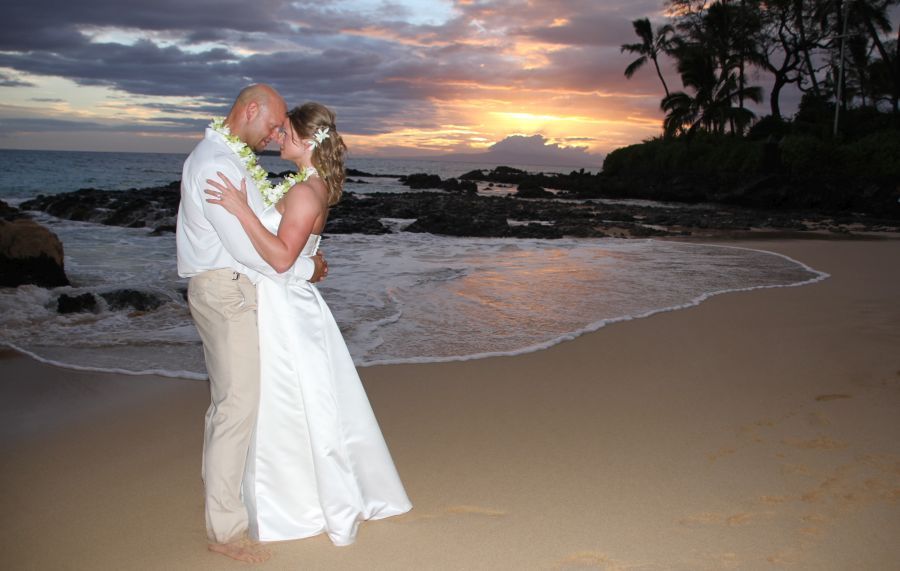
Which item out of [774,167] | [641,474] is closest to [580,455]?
[641,474]

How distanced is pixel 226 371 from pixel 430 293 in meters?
6.43

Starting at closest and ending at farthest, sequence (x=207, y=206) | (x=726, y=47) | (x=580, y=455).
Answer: (x=207, y=206) < (x=580, y=455) < (x=726, y=47)

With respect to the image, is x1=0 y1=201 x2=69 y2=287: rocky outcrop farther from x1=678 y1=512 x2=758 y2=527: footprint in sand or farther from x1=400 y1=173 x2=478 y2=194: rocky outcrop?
x1=400 y1=173 x2=478 y2=194: rocky outcrop

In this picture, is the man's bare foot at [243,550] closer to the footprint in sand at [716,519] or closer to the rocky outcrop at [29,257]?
the footprint in sand at [716,519]

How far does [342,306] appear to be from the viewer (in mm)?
8547

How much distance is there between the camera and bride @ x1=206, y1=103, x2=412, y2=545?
3.10 m

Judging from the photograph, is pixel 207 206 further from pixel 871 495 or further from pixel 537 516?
pixel 871 495

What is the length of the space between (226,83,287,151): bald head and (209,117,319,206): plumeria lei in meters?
0.04

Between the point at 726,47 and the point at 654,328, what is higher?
the point at 726,47

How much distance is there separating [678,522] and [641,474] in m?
0.54

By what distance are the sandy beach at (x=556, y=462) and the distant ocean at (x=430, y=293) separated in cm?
58

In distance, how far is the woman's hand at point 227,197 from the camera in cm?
280

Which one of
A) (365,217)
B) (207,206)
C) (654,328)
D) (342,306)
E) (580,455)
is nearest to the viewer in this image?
(207,206)

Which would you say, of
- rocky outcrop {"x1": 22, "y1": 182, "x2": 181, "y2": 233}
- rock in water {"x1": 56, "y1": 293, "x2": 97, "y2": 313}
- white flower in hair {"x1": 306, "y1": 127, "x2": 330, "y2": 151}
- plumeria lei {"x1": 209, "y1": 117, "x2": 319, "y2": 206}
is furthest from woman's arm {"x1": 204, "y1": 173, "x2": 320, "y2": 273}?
rocky outcrop {"x1": 22, "y1": 182, "x2": 181, "y2": 233}
